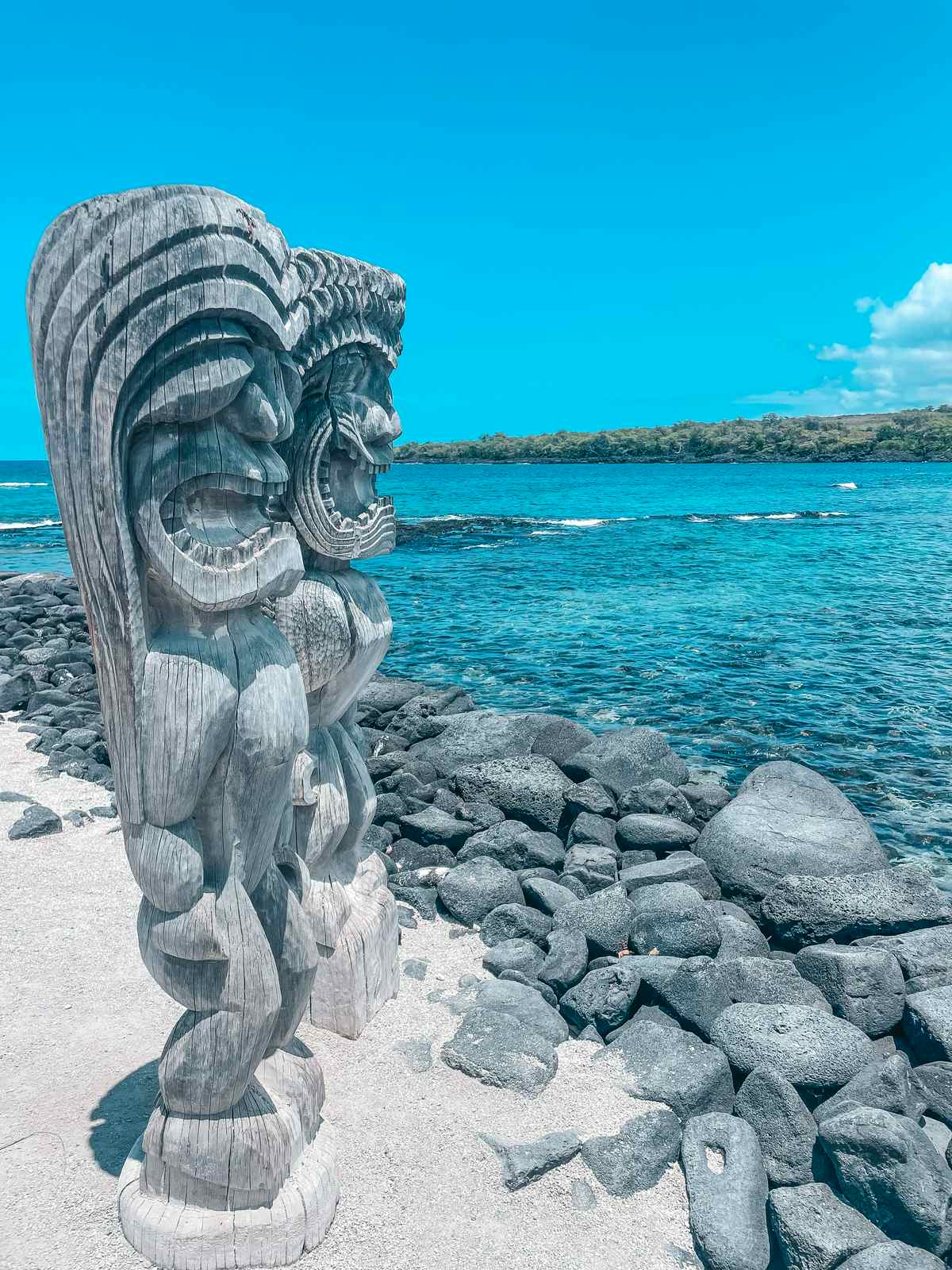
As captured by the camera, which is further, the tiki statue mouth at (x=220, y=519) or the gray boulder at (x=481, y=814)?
the gray boulder at (x=481, y=814)

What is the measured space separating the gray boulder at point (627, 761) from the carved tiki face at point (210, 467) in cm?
607

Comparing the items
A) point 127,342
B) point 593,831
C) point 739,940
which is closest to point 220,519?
point 127,342

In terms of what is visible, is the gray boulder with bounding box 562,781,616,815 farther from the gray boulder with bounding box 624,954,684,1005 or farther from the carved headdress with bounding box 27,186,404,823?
the carved headdress with bounding box 27,186,404,823

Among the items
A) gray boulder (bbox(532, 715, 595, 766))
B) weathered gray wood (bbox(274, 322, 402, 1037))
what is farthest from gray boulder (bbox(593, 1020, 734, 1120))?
gray boulder (bbox(532, 715, 595, 766))

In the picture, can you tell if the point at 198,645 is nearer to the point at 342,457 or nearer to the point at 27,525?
the point at 342,457

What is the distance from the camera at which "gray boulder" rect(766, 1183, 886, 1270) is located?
346cm

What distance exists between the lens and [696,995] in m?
4.97

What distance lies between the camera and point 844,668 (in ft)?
51.6

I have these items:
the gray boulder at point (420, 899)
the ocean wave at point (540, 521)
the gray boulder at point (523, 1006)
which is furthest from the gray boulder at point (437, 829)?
the ocean wave at point (540, 521)

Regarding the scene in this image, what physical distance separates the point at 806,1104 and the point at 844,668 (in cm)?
1235

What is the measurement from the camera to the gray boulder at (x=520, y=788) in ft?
25.5

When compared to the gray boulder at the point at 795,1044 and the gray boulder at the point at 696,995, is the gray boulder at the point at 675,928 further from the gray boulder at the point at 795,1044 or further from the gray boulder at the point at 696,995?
the gray boulder at the point at 795,1044

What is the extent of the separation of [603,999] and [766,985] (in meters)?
0.91

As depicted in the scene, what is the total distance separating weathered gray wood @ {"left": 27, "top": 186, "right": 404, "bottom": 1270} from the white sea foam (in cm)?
4718
